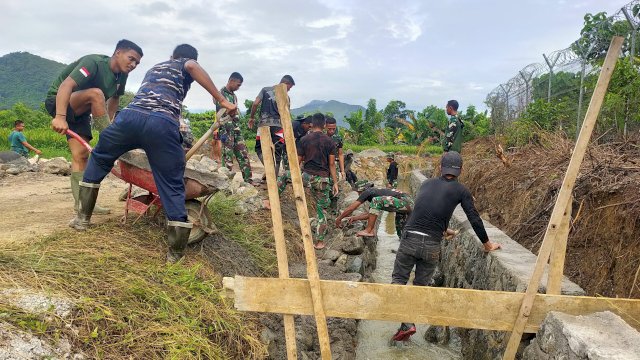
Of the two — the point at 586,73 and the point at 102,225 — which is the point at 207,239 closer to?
the point at 102,225

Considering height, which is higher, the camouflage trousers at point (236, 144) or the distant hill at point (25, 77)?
the distant hill at point (25, 77)

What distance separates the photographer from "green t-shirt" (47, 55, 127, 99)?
3623 millimetres

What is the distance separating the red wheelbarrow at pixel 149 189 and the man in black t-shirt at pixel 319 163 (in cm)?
230

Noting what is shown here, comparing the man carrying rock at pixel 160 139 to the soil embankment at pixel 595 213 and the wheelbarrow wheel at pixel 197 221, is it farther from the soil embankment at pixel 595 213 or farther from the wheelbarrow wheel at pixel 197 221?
the soil embankment at pixel 595 213

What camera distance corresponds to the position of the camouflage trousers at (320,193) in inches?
234

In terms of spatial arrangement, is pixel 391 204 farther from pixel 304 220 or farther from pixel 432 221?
pixel 304 220

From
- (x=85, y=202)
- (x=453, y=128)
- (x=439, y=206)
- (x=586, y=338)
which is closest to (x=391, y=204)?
(x=439, y=206)

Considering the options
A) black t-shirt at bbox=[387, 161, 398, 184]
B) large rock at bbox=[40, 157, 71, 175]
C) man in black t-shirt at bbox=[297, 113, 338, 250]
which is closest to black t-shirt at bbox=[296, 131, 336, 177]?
man in black t-shirt at bbox=[297, 113, 338, 250]

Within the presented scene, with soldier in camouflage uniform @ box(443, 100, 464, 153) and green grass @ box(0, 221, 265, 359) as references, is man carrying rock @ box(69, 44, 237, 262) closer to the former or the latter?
green grass @ box(0, 221, 265, 359)

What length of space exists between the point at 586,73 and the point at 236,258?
24.8 feet

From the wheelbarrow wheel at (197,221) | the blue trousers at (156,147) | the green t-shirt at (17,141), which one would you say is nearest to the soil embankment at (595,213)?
the wheelbarrow wheel at (197,221)

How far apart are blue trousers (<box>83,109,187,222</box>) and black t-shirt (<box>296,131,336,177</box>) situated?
2761mm

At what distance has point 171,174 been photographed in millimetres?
3258

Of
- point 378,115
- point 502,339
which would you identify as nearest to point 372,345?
point 502,339
